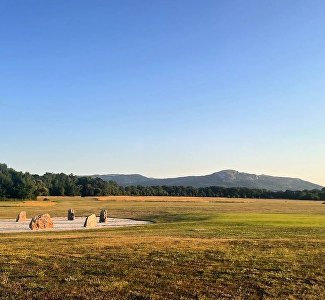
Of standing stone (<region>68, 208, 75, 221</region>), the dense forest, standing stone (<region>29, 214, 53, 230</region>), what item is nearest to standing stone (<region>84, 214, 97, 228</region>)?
standing stone (<region>29, 214, 53, 230</region>)

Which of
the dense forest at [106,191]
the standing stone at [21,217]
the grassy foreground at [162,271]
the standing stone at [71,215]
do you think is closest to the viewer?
the grassy foreground at [162,271]

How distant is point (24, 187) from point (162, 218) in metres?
92.4

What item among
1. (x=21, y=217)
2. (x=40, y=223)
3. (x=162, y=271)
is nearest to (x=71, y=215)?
(x=21, y=217)

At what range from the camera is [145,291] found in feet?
48.7

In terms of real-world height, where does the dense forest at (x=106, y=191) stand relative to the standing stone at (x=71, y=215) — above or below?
above

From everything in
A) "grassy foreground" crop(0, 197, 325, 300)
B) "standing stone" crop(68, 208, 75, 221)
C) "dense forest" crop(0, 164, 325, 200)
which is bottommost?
"grassy foreground" crop(0, 197, 325, 300)

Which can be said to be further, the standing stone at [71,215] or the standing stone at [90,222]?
the standing stone at [71,215]

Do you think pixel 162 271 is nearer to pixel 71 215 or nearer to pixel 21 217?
pixel 21 217

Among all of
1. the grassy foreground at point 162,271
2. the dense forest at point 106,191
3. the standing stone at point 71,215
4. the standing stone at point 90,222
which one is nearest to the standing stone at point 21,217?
the standing stone at point 71,215

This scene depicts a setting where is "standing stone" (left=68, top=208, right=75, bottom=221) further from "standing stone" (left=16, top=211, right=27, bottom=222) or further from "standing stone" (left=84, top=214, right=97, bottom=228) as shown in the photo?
"standing stone" (left=84, top=214, right=97, bottom=228)

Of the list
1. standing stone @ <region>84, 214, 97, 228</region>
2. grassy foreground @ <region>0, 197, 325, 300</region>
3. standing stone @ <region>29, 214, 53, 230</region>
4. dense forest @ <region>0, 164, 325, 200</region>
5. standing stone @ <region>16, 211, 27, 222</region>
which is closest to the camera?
grassy foreground @ <region>0, 197, 325, 300</region>

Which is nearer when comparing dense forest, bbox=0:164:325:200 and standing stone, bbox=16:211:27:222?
standing stone, bbox=16:211:27:222

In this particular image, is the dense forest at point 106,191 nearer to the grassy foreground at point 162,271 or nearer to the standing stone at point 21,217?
the standing stone at point 21,217

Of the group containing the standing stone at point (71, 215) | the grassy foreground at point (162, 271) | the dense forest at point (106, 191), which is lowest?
the grassy foreground at point (162, 271)
